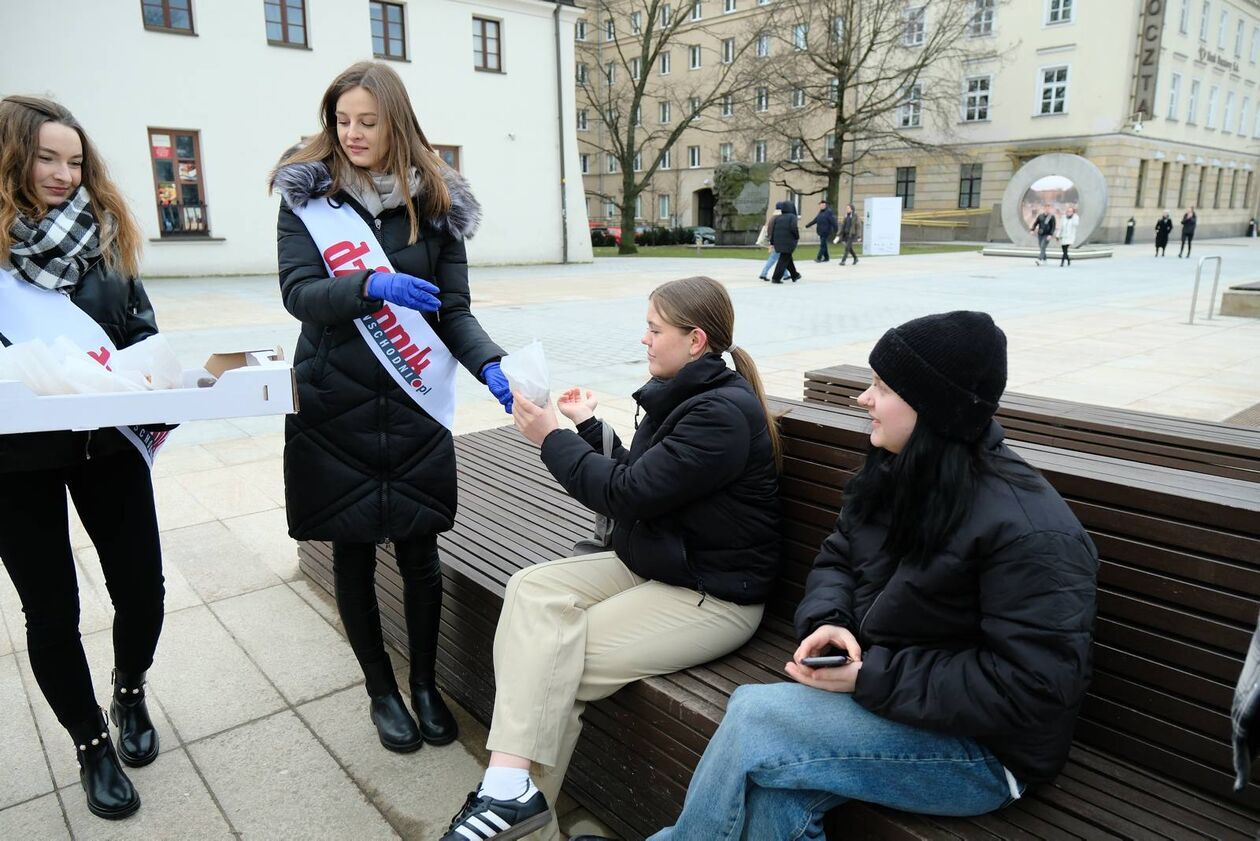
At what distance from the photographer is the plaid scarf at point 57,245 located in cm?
223

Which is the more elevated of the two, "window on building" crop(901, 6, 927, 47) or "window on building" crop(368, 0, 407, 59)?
"window on building" crop(901, 6, 927, 47)

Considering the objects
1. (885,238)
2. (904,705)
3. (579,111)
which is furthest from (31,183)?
(579,111)

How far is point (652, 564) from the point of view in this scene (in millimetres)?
2320

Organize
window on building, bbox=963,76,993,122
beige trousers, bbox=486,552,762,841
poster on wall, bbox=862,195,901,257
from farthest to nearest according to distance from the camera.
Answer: window on building, bbox=963,76,993,122
poster on wall, bbox=862,195,901,257
beige trousers, bbox=486,552,762,841

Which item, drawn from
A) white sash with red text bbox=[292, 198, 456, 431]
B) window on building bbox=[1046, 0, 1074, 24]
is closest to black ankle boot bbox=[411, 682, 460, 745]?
white sash with red text bbox=[292, 198, 456, 431]

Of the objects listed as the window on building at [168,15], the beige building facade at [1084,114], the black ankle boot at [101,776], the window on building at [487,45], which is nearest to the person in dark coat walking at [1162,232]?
the beige building facade at [1084,114]

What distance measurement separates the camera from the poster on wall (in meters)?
28.8

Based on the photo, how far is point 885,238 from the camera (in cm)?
2922

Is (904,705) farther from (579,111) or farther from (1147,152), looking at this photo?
(579,111)

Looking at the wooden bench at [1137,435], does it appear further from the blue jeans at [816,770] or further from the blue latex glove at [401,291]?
the blue latex glove at [401,291]

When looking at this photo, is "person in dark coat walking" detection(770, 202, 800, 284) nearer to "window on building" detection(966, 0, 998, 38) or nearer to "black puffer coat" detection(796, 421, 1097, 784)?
"black puffer coat" detection(796, 421, 1097, 784)

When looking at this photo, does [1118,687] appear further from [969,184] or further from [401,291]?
[969,184]

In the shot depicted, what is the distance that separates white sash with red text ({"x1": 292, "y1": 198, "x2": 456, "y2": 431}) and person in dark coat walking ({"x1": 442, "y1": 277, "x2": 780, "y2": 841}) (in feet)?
1.07

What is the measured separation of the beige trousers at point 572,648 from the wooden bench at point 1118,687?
8 centimetres
